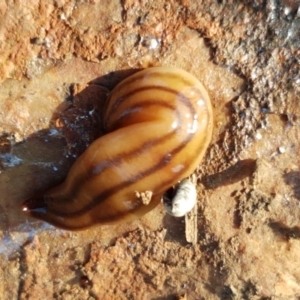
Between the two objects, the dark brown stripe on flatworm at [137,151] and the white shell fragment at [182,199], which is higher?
the dark brown stripe on flatworm at [137,151]

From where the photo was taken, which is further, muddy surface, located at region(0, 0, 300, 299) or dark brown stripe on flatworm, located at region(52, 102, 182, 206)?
muddy surface, located at region(0, 0, 300, 299)

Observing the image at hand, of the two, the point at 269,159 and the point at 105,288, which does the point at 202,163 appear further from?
the point at 105,288

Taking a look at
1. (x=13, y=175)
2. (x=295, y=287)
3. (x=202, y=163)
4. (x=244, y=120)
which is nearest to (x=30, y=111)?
(x=13, y=175)

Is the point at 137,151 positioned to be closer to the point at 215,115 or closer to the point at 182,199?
the point at 182,199

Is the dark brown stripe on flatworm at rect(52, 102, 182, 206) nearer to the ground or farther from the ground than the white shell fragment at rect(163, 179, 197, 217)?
farther from the ground

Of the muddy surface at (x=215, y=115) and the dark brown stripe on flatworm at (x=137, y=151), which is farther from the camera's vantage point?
the muddy surface at (x=215, y=115)
